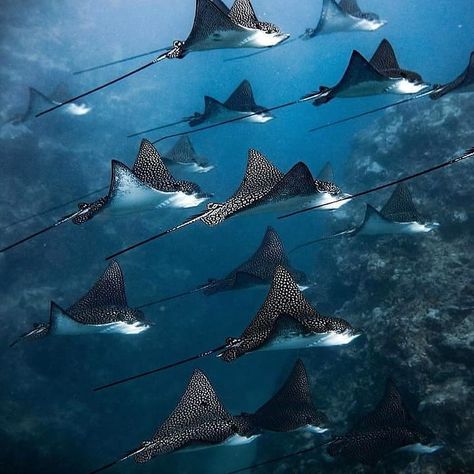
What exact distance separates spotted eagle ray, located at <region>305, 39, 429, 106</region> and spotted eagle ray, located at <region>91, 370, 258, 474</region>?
409cm

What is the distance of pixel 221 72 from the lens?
201 feet

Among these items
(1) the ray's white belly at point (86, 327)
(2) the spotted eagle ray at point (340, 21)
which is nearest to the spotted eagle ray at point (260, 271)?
(1) the ray's white belly at point (86, 327)

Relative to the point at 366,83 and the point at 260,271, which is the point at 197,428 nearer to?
the point at 260,271

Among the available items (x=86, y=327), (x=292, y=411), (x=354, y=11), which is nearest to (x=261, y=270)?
(x=292, y=411)

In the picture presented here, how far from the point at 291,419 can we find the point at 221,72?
204 ft

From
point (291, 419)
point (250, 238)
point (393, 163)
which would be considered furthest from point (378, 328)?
point (250, 238)

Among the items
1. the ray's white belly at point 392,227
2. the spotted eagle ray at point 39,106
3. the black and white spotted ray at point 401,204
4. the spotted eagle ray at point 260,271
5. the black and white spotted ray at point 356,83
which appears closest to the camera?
the black and white spotted ray at point 356,83

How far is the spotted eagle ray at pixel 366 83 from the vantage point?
17.9 ft

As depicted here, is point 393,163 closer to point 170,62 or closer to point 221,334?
point 221,334

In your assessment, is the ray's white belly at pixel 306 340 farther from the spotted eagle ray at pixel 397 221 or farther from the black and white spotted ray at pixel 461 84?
the black and white spotted ray at pixel 461 84

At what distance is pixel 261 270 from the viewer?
755 cm

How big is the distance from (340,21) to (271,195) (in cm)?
735

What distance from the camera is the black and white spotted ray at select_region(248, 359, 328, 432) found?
4.91 meters

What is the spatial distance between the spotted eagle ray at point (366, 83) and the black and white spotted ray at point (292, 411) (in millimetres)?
3761
